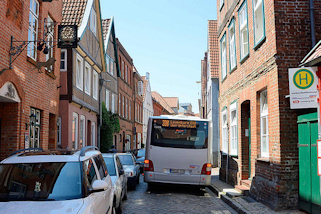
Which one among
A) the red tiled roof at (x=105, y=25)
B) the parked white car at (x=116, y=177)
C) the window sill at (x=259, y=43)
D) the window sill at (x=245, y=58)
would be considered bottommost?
the parked white car at (x=116, y=177)

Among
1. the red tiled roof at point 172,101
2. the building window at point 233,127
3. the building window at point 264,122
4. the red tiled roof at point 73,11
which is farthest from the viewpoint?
the red tiled roof at point 172,101

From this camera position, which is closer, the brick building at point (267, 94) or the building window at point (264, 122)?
the brick building at point (267, 94)

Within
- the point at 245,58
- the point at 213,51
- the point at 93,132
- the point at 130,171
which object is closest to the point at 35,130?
the point at 130,171

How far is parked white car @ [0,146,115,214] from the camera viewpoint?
459 centimetres

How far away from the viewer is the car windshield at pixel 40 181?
4.91 meters

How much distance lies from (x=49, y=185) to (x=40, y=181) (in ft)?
0.46

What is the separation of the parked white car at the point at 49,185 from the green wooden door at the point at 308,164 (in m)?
4.55

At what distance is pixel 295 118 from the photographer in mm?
9164

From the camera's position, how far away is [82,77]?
1942cm

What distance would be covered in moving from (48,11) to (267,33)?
7.86 m

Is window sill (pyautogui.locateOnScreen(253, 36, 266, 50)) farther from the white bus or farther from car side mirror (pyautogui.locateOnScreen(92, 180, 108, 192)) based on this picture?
car side mirror (pyautogui.locateOnScreen(92, 180, 108, 192))

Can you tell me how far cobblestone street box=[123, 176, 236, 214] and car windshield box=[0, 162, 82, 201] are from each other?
14.7 feet

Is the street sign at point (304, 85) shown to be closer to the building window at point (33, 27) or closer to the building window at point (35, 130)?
the building window at point (33, 27)

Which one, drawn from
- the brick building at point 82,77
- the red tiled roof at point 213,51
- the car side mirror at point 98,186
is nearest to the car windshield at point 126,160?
the brick building at point 82,77
